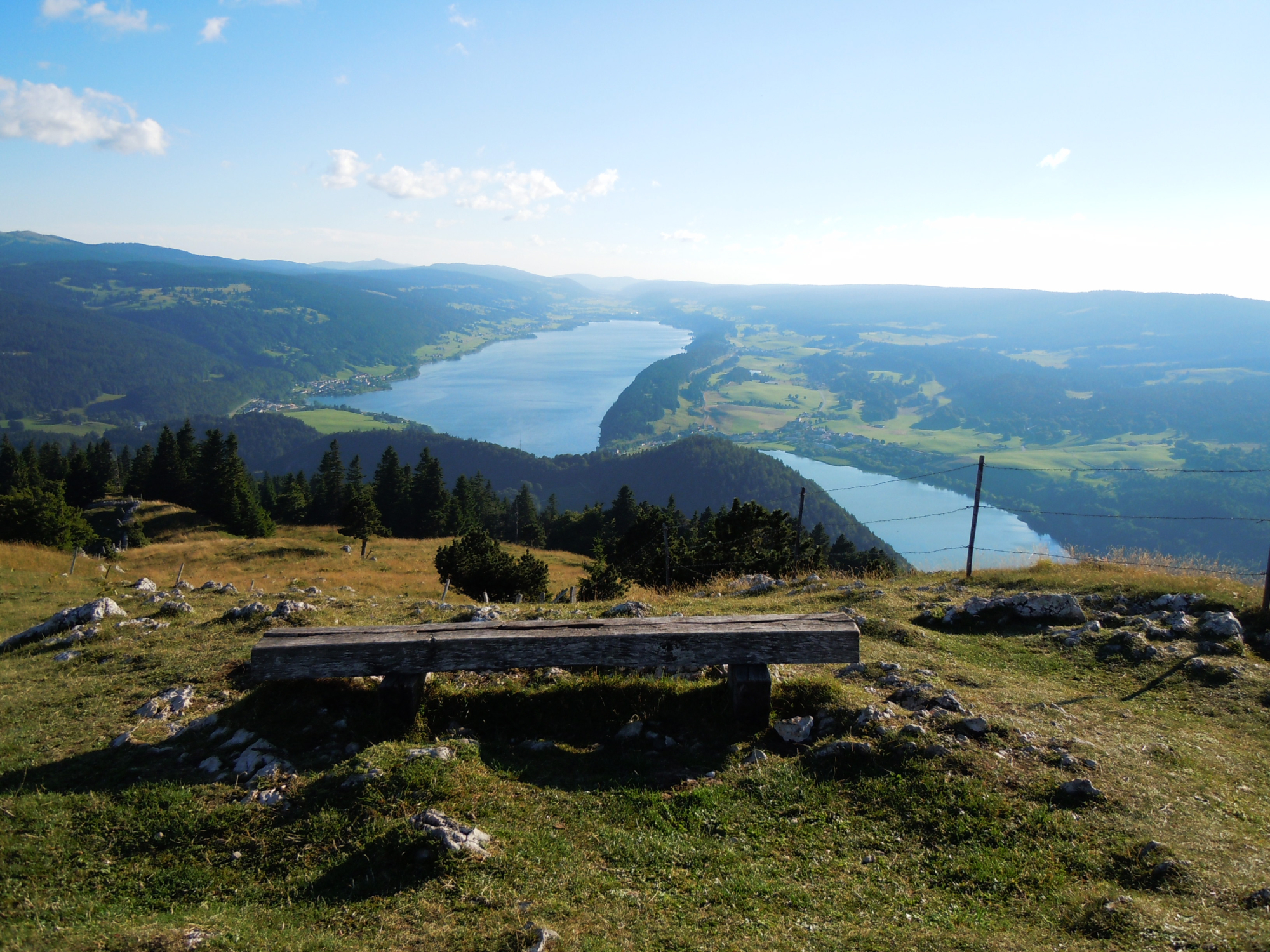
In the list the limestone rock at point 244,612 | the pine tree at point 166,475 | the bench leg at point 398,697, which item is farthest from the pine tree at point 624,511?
the bench leg at point 398,697

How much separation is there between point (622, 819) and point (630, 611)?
231 inches

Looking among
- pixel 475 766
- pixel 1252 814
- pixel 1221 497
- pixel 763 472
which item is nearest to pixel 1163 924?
pixel 1252 814

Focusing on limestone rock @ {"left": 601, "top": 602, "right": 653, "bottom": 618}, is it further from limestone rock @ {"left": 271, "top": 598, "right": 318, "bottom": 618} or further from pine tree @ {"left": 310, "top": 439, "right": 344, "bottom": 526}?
pine tree @ {"left": 310, "top": 439, "right": 344, "bottom": 526}

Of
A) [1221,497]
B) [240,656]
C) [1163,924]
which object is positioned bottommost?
[1221,497]

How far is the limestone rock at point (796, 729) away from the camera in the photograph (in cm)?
671

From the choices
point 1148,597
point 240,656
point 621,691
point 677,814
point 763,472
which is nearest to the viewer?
point 677,814

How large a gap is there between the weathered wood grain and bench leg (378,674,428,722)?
101 millimetres

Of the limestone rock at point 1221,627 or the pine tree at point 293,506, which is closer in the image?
the limestone rock at point 1221,627

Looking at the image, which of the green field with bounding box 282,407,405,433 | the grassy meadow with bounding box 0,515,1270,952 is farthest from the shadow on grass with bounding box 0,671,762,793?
the green field with bounding box 282,407,405,433

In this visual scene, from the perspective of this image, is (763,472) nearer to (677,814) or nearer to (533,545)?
(533,545)

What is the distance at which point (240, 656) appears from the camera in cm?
856

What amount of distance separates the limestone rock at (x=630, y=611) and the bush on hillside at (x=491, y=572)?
1091 cm

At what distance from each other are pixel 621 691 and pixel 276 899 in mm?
3756

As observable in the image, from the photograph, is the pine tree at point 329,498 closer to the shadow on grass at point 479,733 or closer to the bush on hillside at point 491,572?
the bush on hillside at point 491,572
